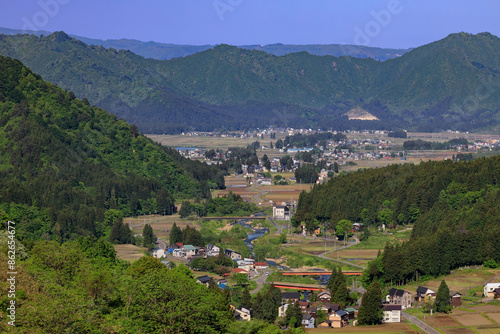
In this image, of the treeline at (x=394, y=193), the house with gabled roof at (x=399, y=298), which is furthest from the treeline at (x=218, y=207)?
the house with gabled roof at (x=399, y=298)

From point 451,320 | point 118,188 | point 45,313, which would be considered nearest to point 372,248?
point 451,320

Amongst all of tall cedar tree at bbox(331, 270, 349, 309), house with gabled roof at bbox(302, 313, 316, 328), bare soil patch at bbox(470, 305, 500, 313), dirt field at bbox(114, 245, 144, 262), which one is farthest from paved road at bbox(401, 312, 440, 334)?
dirt field at bbox(114, 245, 144, 262)

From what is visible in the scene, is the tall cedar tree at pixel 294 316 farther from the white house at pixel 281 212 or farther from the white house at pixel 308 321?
the white house at pixel 281 212

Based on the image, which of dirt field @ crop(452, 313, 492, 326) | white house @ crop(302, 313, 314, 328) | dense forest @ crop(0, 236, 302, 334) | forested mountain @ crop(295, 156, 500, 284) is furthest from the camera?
forested mountain @ crop(295, 156, 500, 284)

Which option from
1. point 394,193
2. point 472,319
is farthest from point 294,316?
point 394,193

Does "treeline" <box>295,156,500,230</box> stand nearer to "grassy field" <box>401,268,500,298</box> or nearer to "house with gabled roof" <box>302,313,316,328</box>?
"grassy field" <box>401,268,500,298</box>
